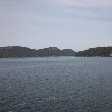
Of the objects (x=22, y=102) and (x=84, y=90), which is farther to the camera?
A: (x=84, y=90)

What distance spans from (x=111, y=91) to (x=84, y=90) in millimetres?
7950

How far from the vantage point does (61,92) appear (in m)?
66.3

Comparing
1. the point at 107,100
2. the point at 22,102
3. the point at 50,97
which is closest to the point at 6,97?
the point at 22,102

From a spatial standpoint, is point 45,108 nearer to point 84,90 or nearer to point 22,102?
point 22,102

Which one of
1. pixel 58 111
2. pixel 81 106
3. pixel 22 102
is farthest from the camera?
pixel 22 102

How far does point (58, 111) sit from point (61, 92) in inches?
791

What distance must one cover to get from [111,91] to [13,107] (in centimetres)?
2949

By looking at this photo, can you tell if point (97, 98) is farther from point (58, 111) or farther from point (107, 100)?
point (58, 111)

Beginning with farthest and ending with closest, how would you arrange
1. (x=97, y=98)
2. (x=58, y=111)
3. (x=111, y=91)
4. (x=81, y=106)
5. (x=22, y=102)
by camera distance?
(x=111, y=91)
(x=97, y=98)
(x=22, y=102)
(x=81, y=106)
(x=58, y=111)

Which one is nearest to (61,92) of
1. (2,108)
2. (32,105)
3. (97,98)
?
→ (97,98)

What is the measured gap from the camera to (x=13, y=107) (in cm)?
4919

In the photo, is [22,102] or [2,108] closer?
[2,108]

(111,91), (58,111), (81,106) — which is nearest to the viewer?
(58,111)

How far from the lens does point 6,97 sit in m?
59.5
